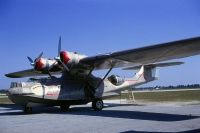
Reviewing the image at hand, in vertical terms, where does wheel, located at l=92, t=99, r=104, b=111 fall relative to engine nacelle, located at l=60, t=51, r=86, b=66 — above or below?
below

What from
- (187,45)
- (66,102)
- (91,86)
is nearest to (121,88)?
(91,86)

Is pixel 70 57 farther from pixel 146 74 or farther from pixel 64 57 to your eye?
pixel 146 74

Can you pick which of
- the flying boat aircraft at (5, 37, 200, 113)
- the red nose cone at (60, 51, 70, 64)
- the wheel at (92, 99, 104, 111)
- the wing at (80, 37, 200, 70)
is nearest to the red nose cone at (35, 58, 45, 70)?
the flying boat aircraft at (5, 37, 200, 113)

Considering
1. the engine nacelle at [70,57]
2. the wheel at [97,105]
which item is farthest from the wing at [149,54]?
the wheel at [97,105]

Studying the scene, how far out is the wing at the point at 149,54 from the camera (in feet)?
47.5

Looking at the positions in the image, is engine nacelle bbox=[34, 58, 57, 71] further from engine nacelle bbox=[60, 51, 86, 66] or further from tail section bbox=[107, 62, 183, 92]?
tail section bbox=[107, 62, 183, 92]

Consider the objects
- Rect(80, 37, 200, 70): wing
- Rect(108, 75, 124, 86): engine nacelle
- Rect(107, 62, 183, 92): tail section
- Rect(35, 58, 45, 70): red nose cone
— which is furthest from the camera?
Rect(107, 62, 183, 92): tail section

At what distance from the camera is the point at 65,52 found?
18.4 m

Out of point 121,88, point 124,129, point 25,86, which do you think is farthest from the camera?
point 121,88

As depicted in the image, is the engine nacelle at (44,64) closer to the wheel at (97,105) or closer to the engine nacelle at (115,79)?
the wheel at (97,105)

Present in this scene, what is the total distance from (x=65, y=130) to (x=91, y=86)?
A: 10.0m

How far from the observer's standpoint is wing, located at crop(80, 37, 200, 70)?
14488mm

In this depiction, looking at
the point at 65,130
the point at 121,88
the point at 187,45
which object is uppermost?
the point at 187,45

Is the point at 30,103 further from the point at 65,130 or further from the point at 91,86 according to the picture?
the point at 65,130
